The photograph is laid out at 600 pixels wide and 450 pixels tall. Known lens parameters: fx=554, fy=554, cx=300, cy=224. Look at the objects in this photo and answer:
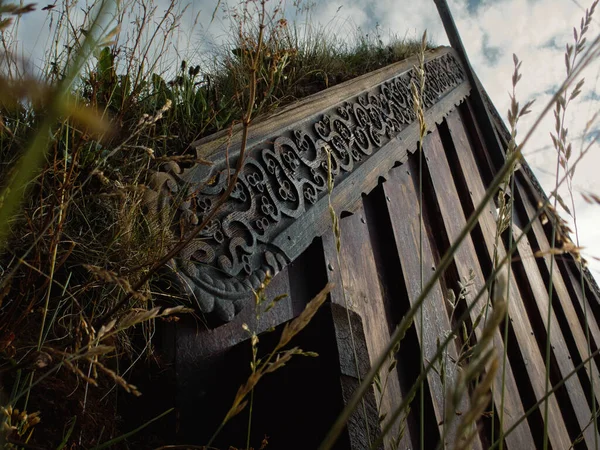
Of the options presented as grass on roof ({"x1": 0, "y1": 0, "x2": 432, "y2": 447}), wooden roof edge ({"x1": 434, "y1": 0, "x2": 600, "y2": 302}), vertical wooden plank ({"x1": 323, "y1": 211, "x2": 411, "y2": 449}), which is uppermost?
wooden roof edge ({"x1": 434, "y1": 0, "x2": 600, "y2": 302})

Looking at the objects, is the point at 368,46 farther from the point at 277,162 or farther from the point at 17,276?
the point at 17,276

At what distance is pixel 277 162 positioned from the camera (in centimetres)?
165

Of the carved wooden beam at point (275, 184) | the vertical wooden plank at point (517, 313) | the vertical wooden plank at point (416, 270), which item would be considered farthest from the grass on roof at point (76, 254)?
the vertical wooden plank at point (517, 313)

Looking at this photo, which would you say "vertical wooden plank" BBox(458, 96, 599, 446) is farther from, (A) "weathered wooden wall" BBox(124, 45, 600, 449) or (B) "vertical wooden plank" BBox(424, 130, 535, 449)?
(B) "vertical wooden plank" BBox(424, 130, 535, 449)

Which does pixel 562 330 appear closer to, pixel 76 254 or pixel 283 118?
pixel 283 118

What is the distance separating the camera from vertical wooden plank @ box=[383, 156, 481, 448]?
2.01 metres

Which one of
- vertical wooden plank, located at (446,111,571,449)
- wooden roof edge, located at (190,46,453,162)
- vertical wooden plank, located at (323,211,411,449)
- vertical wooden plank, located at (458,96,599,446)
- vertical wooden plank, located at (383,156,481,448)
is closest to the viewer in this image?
wooden roof edge, located at (190,46,453,162)

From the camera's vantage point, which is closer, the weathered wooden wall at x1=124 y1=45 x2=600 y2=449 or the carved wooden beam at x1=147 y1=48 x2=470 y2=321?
the weathered wooden wall at x1=124 y1=45 x2=600 y2=449

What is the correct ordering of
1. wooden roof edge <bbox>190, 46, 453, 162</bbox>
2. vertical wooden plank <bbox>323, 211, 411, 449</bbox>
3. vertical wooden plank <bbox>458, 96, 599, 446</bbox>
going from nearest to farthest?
wooden roof edge <bbox>190, 46, 453, 162</bbox> → vertical wooden plank <bbox>323, 211, 411, 449</bbox> → vertical wooden plank <bbox>458, 96, 599, 446</bbox>

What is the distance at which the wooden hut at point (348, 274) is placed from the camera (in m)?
1.09

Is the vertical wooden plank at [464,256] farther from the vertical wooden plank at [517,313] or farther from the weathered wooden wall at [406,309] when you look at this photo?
the vertical wooden plank at [517,313]

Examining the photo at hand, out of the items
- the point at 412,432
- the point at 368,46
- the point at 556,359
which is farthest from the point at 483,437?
the point at 368,46

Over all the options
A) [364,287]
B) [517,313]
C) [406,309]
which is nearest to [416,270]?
[406,309]

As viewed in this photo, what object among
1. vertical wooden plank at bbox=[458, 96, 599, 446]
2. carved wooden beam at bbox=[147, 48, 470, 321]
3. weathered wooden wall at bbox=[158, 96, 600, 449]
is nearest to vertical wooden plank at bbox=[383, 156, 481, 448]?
weathered wooden wall at bbox=[158, 96, 600, 449]
